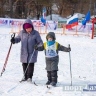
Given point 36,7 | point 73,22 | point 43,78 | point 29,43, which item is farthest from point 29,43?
point 36,7

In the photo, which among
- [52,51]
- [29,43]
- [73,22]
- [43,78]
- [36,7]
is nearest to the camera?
[52,51]

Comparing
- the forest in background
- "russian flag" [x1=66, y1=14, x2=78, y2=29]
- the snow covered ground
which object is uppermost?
the forest in background

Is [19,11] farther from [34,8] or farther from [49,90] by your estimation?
[49,90]

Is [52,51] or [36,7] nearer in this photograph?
[52,51]

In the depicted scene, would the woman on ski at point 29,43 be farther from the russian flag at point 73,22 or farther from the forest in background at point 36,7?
the forest in background at point 36,7

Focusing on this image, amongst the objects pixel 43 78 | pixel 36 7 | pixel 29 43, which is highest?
pixel 36 7

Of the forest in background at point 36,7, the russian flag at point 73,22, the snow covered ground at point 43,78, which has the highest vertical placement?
the forest in background at point 36,7

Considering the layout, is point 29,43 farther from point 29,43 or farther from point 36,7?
point 36,7

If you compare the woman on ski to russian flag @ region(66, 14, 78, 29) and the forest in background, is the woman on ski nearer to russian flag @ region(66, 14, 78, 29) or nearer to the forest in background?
russian flag @ region(66, 14, 78, 29)

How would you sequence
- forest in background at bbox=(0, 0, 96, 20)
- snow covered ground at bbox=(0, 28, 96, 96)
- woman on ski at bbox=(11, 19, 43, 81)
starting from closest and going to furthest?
snow covered ground at bbox=(0, 28, 96, 96) → woman on ski at bbox=(11, 19, 43, 81) → forest in background at bbox=(0, 0, 96, 20)

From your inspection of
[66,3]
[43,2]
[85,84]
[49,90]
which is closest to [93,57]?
[85,84]

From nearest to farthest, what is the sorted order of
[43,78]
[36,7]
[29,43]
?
1. [29,43]
2. [43,78]
3. [36,7]

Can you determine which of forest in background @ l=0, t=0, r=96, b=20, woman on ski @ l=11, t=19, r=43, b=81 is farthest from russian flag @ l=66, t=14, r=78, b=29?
woman on ski @ l=11, t=19, r=43, b=81

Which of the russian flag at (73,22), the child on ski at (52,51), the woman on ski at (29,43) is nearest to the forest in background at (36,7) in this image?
the russian flag at (73,22)
